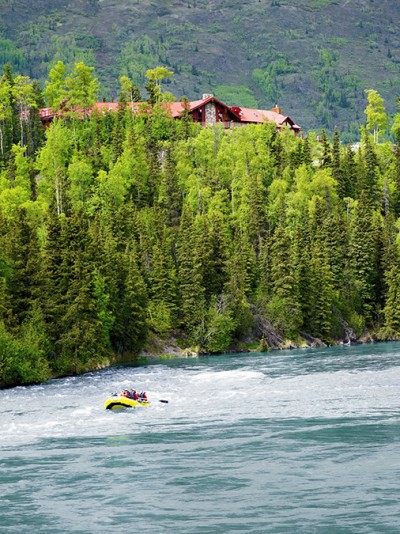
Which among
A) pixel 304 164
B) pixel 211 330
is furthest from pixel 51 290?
pixel 304 164

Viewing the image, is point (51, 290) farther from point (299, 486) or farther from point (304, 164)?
point (304, 164)

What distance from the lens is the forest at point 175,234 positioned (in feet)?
290

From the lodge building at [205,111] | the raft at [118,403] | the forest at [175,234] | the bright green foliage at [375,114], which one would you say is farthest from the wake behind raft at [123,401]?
the bright green foliage at [375,114]

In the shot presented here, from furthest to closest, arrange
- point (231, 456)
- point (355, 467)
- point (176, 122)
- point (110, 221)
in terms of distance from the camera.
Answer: point (176, 122) < point (110, 221) < point (231, 456) < point (355, 467)

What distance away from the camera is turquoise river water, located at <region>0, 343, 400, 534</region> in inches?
1319

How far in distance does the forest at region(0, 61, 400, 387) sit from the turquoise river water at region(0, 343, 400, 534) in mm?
19208

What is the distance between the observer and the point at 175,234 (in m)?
141

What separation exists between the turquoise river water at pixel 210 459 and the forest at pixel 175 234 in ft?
63.0

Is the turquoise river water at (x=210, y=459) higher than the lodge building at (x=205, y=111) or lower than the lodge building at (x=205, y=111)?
lower

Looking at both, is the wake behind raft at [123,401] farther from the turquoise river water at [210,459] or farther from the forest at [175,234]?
the forest at [175,234]

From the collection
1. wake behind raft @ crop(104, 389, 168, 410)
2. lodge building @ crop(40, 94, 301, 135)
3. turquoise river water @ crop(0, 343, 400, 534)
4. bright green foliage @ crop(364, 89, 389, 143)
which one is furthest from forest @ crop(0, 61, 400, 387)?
turquoise river water @ crop(0, 343, 400, 534)

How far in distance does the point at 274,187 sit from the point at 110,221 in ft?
105

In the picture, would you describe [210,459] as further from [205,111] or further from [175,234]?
[205,111]

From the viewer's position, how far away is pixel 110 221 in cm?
12850
